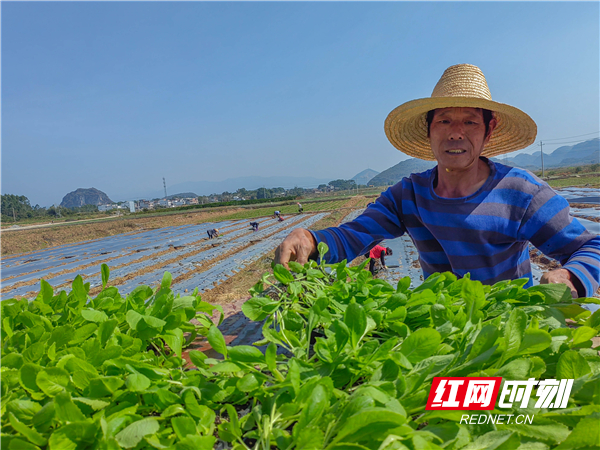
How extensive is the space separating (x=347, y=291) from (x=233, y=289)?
498cm

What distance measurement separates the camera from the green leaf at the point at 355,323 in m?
0.42

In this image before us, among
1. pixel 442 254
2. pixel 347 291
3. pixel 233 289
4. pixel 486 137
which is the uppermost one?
pixel 486 137

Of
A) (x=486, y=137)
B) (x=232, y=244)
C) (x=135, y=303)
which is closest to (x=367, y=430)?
(x=135, y=303)

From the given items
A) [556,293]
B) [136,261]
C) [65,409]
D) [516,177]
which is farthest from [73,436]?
[136,261]

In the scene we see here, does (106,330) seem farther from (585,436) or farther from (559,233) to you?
(559,233)

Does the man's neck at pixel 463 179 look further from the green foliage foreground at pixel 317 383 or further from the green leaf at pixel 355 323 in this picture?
the green leaf at pixel 355 323

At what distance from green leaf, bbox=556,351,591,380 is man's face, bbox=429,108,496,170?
105 cm

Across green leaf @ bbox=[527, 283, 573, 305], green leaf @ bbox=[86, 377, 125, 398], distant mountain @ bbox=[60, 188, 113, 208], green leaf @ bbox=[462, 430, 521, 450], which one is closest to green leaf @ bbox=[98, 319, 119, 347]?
green leaf @ bbox=[86, 377, 125, 398]

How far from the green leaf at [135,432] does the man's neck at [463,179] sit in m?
1.33

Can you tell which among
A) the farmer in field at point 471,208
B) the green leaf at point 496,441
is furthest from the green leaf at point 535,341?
the farmer in field at point 471,208

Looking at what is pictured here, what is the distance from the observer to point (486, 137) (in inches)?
57.6

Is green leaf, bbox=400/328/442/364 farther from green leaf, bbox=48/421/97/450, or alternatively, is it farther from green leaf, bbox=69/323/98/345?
green leaf, bbox=69/323/98/345

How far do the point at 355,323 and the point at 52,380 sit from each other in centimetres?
35

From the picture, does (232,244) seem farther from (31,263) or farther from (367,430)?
(367,430)
